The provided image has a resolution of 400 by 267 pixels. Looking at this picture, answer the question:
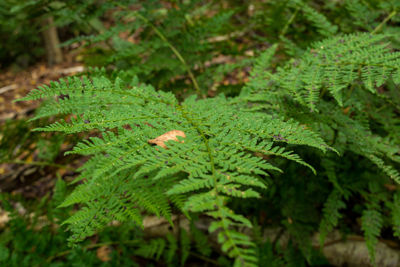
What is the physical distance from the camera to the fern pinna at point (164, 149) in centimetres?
79

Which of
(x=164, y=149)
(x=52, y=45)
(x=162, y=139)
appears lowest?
(x=52, y=45)

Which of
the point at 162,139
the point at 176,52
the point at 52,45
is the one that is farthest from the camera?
the point at 52,45

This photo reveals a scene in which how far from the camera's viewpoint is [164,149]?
90 cm

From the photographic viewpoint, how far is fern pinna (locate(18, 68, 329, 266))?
79cm

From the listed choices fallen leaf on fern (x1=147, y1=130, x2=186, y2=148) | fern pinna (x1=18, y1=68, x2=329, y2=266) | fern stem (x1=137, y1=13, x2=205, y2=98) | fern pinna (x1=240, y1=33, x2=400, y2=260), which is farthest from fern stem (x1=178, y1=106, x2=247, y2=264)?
fern stem (x1=137, y1=13, x2=205, y2=98)

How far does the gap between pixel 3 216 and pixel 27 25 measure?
4.98m

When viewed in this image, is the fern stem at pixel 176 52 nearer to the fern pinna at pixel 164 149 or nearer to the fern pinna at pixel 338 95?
the fern pinna at pixel 338 95

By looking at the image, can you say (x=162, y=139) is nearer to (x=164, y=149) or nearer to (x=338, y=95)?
(x=164, y=149)

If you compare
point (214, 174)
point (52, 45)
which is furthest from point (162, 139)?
point (52, 45)

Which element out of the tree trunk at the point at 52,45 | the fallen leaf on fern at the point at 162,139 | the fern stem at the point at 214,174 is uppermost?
the fern stem at the point at 214,174

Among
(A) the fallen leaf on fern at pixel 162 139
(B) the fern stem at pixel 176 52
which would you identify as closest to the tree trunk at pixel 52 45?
(B) the fern stem at pixel 176 52

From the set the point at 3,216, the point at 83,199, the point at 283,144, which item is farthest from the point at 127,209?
the point at 3,216

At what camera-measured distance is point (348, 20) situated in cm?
235

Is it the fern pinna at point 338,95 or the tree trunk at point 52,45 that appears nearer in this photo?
the fern pinna at point 338,95
